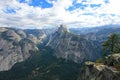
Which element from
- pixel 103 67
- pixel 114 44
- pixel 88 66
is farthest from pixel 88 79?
pixel 114 44

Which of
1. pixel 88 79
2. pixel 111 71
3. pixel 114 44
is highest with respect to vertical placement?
pixel 114 44

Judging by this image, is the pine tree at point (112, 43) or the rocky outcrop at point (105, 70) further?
the pine tree at point (112, 43)

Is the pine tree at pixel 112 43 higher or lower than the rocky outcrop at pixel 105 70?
higher

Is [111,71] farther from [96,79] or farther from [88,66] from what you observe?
[88,66]

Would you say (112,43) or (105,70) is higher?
(112,43)

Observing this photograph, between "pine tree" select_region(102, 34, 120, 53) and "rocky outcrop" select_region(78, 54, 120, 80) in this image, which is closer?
"rocky outcrop" select_region(78, 54, 120, 80)

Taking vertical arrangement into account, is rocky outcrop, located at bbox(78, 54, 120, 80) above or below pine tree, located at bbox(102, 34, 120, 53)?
below

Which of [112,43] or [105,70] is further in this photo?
[112,43]

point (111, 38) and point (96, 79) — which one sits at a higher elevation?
point (111, 38)
